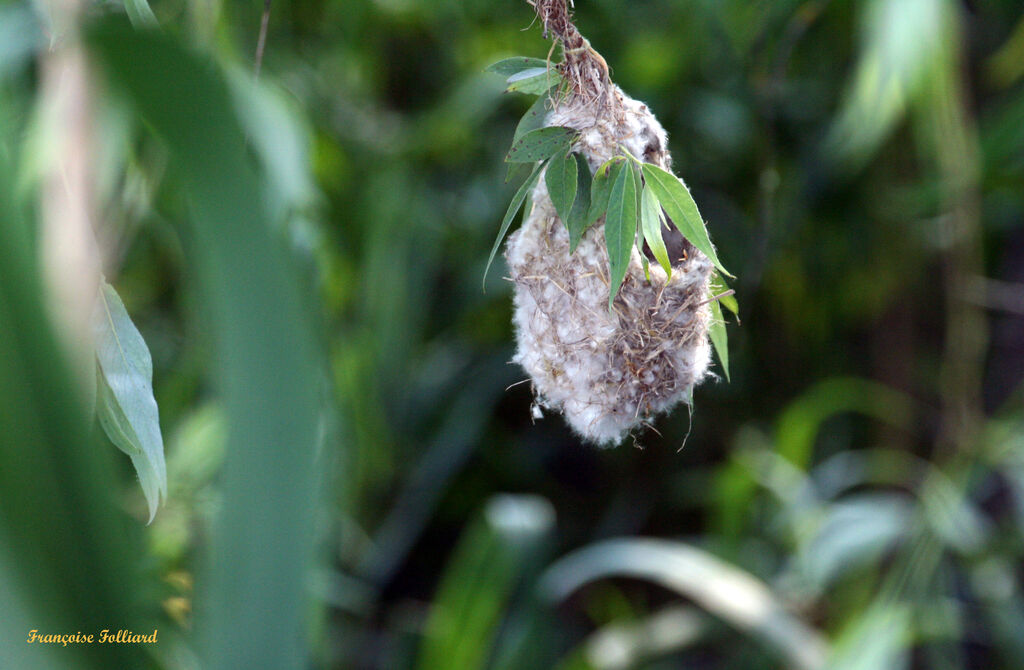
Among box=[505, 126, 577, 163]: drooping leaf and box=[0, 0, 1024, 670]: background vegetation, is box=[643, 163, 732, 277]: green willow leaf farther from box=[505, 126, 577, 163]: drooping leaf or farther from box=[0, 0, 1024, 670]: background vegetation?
box=[0, 0, 1024, 670]: background vegetation

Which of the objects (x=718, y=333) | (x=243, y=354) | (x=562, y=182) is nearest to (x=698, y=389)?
(x=718, y=333)

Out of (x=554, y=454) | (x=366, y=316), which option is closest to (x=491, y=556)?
(x=366, y=316)

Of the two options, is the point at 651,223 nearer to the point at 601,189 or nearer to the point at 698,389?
the point at 601,189

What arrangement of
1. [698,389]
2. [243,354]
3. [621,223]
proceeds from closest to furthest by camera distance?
[243,354]
[621,223]
[698,389]

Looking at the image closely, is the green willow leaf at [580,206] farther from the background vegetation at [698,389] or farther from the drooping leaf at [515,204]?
the background vegetation at [698,389]

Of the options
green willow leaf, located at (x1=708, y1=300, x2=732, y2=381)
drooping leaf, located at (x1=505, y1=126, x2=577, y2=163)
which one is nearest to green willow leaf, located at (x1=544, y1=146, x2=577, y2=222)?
drooping leaf, located at (x1=505, y1=126, x2=577, y2=163)

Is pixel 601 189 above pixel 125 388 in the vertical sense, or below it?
above
